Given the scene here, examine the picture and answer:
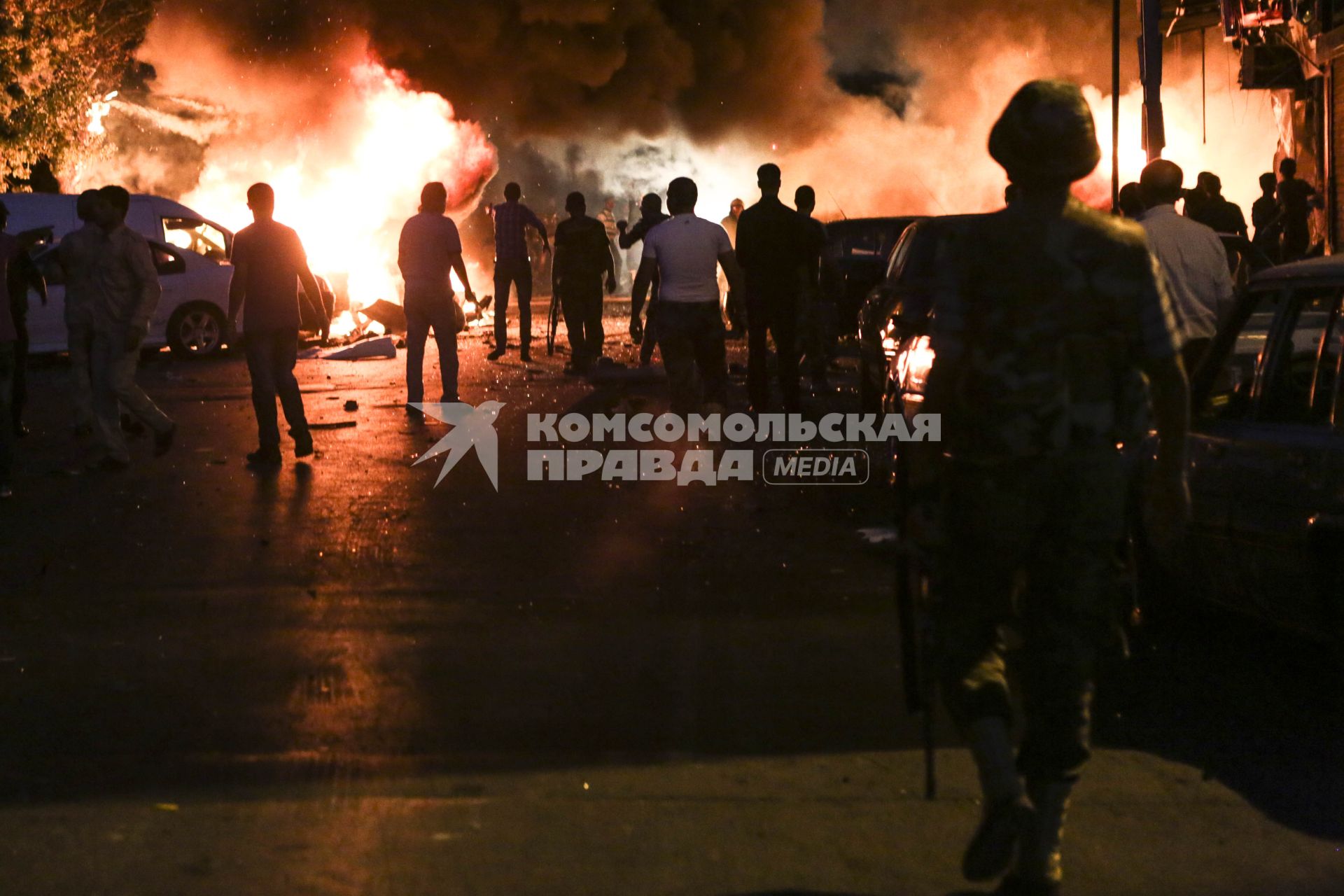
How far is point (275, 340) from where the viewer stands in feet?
35.1

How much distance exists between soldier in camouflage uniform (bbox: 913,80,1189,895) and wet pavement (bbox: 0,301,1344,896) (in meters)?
0.38

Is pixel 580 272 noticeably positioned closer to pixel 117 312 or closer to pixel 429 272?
pixel 429 272

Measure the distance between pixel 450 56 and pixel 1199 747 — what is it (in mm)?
25750

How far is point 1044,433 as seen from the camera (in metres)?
3.64

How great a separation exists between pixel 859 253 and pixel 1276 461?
1458cm

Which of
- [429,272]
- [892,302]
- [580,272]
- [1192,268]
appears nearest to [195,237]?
[580,272]

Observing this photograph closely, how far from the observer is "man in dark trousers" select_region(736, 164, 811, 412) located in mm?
12148

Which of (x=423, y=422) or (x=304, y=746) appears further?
(x=423, y=422)

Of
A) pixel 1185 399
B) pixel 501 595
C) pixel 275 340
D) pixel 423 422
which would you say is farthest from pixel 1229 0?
pixel 1185 399

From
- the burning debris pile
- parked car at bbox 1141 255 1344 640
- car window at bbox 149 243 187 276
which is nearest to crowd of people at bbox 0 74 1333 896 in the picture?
parked car at bbox 1141 255 1344 640

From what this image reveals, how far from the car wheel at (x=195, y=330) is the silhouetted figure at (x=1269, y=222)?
37.3 feet

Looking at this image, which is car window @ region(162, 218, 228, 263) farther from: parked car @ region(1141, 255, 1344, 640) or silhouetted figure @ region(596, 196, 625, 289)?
silhouetted figure @ region(596, 196, 625, 289)

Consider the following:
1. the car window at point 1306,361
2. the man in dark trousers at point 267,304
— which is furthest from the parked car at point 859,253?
the car window at point 1306,361

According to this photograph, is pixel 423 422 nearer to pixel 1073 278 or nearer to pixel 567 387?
pixel 567 387
